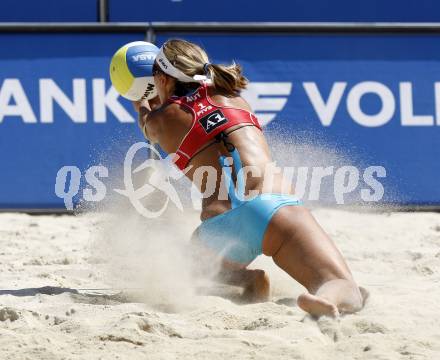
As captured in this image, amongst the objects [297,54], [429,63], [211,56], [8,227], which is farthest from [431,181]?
[8,227]

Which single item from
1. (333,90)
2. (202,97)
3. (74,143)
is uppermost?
(333,90)

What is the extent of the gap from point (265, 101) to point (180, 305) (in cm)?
323

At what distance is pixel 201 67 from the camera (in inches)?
168

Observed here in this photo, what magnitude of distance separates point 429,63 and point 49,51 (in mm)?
2879

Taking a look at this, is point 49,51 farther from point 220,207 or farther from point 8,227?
point 220,207

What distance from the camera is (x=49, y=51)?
689 centimetres

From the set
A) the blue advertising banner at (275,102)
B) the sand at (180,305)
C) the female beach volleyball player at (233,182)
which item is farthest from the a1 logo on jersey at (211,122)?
the blue advertising banner at (275,102)

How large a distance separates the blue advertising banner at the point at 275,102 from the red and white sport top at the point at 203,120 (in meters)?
2.64

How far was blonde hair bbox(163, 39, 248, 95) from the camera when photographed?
4.21 m

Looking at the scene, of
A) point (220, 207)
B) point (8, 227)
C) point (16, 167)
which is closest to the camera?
point (220, 207)

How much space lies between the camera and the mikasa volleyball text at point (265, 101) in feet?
22.4

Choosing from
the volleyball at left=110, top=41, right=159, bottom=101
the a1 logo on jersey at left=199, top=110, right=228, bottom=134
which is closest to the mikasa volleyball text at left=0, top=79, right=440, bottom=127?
the volleyball at left=110, top=41, right=159, bottom=101
